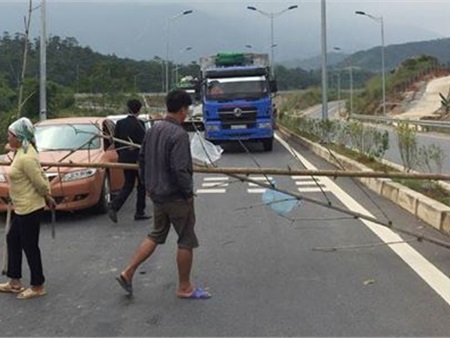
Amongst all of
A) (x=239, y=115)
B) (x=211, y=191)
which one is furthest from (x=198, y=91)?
(x=211, y=191)

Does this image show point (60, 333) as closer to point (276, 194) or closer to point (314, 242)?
point (276, 194)

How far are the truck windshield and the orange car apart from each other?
10481 mm

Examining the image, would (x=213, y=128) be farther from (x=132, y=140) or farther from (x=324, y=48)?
(x=132, y=140)

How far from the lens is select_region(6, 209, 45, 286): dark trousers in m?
6.12

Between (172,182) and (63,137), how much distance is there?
558 centimetres

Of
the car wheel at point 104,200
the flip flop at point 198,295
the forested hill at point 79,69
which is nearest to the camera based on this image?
the flip flop at point 198,295

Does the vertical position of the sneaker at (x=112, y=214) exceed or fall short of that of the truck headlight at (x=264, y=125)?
it falls short

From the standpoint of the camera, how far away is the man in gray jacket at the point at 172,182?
5688 mm

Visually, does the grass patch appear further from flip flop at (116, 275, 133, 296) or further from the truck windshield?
flip flop at (116, 275, 133, 296)

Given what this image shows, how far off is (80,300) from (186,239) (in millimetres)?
1025

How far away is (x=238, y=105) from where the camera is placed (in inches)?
862

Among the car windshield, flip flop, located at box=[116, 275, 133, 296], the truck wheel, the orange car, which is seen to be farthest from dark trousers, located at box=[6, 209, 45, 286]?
the truck wheel

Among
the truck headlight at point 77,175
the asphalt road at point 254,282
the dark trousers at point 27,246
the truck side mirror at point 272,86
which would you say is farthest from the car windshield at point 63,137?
the truck side mirror at point 272,86

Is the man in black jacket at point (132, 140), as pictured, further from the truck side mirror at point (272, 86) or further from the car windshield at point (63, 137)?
the truck side mirror at point (272, 86)
